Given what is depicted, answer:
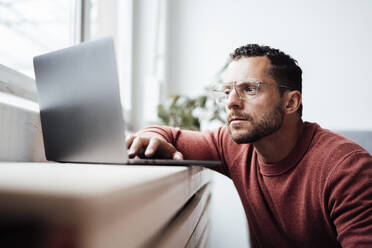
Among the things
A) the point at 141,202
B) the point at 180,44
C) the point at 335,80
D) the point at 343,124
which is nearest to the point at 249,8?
the point at 180,44

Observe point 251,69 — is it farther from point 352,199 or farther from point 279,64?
point 352,199

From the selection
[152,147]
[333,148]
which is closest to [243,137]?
[333,148]

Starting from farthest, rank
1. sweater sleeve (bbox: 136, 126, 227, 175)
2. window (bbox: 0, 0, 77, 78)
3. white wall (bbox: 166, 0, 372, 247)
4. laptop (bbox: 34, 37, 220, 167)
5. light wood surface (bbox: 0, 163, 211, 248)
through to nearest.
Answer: white wall (bbox: 166, 0, 372, 247)
sweater sleeve (bbox: 136, 126, 227, 175)
window (bbox: 0, 0, 77, 78)
laptop (bbox: 34, 37, 220, 167)
light wood surface (bbox: 0, 163, 211, 248)

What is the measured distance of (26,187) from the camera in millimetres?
173

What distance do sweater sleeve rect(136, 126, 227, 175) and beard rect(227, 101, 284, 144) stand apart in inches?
6.2

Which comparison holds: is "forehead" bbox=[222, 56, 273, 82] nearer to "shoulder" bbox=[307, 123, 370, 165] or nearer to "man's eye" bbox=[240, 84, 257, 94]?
"man's eye" bbox=[240, 84, 257, 94]

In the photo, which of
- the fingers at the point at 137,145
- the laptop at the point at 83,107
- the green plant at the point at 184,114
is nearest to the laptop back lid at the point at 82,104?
the laptop at the point at 83,107

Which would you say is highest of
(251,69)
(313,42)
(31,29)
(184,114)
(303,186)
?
(313,42)

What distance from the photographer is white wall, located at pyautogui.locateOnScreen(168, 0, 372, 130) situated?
8.29ft

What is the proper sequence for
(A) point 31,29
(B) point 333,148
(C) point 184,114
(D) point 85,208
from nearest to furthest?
(D) point 85,208
(B) point 333,148
(A) point 31,29
(C) point 184,114

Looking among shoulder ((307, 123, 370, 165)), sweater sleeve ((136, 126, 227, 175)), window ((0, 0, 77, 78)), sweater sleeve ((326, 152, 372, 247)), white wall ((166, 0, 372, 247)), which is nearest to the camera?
sweater sleeve ((326, 152, 372, 247))

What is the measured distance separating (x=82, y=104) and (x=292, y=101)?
2.53 ft

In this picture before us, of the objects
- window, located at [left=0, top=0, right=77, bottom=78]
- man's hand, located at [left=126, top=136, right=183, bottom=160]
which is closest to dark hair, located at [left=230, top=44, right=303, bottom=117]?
man's hand, located at [left=126, top=136, right=183, bottom=160]

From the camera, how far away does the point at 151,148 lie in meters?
0.68
